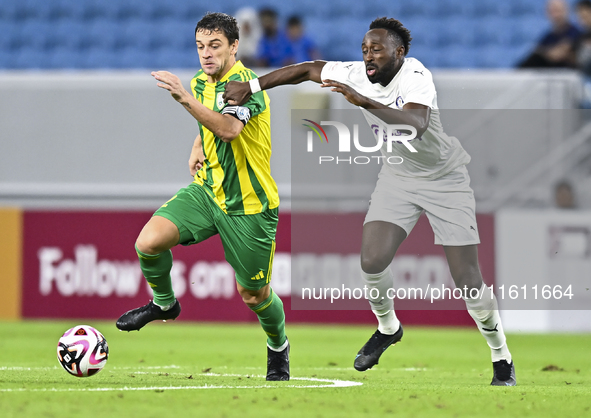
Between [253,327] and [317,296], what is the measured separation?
815mm

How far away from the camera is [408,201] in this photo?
577cm

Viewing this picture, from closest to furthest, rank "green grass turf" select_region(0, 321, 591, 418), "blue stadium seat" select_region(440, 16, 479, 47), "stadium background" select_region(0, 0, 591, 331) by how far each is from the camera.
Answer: "green grass turf" select_region(0, 321, 591, 418), "stadium background" select_region(0, 0, 591, 331), "blue stadium seat" select_region(440, 16, 479, 47)

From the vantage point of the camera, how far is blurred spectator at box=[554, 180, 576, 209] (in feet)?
31.6

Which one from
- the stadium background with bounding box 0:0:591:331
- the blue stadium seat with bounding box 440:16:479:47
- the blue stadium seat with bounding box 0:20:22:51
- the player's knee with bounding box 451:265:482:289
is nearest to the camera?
the player's knee with bounding box 451:265:482:289

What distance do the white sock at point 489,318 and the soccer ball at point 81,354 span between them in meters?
2.28

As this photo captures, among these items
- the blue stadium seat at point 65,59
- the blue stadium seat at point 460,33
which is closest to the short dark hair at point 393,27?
the blue stadium seat at point 460,33

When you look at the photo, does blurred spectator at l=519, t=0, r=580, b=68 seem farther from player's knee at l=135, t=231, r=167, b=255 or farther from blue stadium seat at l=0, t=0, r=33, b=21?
blue stadium seat at l=0, t=0, r=33, b=21

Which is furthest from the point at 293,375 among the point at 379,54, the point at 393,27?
the point at 393,27

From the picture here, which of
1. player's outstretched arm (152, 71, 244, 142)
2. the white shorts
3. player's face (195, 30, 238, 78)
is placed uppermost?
player's face (195, 30, 238, 78)

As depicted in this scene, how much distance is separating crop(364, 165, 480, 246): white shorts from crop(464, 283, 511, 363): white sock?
360mm

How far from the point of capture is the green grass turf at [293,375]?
4.48 meters

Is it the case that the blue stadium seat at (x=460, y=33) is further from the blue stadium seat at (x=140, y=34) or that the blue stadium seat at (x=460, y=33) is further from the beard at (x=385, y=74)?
the beard at (x=385, y=74)

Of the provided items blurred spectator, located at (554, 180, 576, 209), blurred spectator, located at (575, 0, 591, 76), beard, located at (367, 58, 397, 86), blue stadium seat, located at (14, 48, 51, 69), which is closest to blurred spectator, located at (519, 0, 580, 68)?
blurred spectator, located at (575, 0, 591, 76)

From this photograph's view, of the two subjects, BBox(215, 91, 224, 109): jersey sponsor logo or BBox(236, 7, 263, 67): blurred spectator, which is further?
BBox(236, 7, 263, 67): blurred spectator
